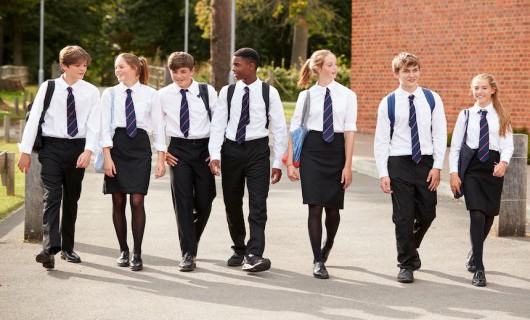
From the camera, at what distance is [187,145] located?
835 cm

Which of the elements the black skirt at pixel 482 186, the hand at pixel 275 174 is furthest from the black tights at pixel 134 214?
the black skirt at pixel 482 186

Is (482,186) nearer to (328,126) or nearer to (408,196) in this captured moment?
(408,196)

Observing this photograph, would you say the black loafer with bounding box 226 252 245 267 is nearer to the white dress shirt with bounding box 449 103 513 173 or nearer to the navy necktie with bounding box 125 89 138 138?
the navy necktie with bounding box 125 89 138 138

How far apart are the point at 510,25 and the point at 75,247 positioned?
46.1 ft

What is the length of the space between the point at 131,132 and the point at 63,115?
1.81 ft

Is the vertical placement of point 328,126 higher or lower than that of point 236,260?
higher

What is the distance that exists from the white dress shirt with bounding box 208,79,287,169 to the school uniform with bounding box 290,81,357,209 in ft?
0.72

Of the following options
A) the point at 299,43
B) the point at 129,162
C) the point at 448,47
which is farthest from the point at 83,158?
the point at 299,43

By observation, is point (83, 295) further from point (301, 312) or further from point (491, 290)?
point (491, 290)

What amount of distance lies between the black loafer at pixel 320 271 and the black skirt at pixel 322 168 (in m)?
0.46

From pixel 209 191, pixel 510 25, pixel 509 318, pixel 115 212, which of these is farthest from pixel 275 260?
pixel 510 25

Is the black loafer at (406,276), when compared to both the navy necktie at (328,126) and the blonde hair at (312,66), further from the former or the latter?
the blonde hair at (312,66)

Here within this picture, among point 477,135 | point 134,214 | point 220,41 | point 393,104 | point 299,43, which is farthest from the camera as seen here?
point 299,43

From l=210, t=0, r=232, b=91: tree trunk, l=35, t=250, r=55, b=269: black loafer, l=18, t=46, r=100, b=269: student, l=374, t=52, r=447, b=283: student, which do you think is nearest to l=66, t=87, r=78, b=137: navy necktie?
l=18, t=46, r=100, b=269: student
